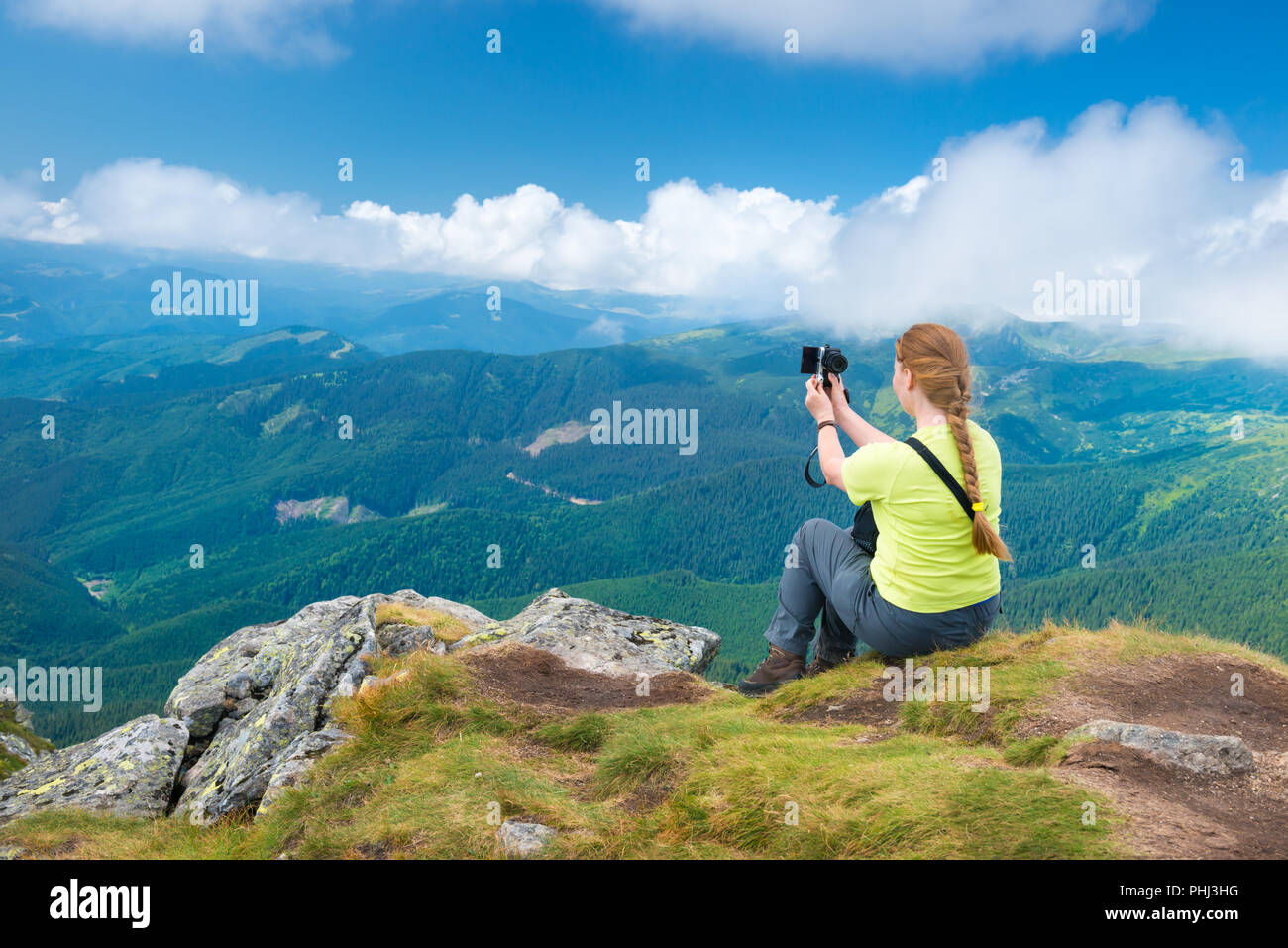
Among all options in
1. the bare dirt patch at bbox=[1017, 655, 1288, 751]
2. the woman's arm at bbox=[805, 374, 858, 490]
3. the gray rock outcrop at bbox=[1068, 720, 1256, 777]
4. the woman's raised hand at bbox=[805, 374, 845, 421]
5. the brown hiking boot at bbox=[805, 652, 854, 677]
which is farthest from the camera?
the brown hiking boot at bbox=[805, 652, 854, 677]

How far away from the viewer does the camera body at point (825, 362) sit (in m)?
9.33

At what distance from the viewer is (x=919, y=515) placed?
26.5 ft

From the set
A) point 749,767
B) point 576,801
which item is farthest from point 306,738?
point 749,767

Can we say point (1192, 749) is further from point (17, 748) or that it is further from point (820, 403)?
point (17, 748)

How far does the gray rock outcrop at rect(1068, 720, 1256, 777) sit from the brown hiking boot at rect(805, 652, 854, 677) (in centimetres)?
412

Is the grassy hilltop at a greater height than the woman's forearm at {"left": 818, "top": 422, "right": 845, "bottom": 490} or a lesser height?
lesser

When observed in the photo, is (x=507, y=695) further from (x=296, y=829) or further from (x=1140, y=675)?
(x=1140, y=675)

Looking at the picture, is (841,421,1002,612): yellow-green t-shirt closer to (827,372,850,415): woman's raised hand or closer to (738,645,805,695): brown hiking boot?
(827,372,850,415): woman's raised hand

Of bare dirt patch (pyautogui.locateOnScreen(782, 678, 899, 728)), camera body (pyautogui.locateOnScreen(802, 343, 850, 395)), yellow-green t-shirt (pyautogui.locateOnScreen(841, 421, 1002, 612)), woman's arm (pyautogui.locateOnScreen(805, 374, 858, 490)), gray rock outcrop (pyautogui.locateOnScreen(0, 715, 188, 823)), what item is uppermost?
camera body (pyautogui.locateOnScreen(802, 343, 850, 395))

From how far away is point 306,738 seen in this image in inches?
404

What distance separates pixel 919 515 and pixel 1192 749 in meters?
3.26

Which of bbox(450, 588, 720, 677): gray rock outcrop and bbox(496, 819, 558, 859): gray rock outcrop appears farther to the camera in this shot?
bbox(450, 588, 720, 677): gray rock outcrop

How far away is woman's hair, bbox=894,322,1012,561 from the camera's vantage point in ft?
25.4

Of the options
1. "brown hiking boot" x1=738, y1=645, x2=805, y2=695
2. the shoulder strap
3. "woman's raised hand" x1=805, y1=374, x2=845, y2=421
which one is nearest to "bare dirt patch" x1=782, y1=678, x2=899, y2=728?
"brown hiking boot" x1=738, y1=645, x2=805, y2=695
